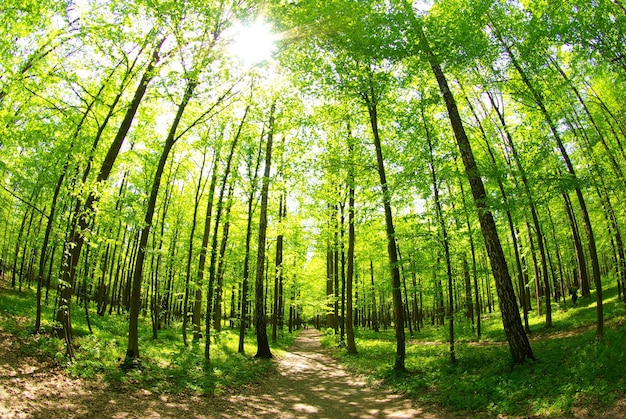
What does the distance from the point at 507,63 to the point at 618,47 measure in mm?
4067

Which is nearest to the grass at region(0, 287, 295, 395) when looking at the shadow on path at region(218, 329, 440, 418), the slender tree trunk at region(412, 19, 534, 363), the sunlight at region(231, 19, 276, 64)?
the shadow on path at region(218, 329, 440, 418)

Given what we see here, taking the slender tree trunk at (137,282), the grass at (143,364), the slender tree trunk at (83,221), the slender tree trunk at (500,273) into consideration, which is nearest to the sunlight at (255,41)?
the slender tree trunk at (137,282)

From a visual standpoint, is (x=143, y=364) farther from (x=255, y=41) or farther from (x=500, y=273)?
(x=500, y=273)

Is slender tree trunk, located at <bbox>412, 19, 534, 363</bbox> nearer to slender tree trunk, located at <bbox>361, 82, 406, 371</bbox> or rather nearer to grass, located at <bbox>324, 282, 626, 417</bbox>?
grass, located at <bbox>324, 282, 626, 417</bbox>

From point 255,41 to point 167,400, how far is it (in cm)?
1032

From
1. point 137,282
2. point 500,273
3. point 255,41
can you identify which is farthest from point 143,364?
point 500,273

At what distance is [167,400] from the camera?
316 inches

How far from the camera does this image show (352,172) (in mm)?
15688

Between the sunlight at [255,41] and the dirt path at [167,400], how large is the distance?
1003 centimetres

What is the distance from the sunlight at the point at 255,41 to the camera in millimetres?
10281

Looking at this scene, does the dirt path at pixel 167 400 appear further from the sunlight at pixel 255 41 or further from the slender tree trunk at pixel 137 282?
the sunlight at pixel 255 41

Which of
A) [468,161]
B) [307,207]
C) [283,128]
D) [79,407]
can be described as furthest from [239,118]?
[79,407]

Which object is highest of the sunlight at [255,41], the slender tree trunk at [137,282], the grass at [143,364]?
the sunlight at [255,41]

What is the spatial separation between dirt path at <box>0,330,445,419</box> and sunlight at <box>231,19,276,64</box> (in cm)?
1003
